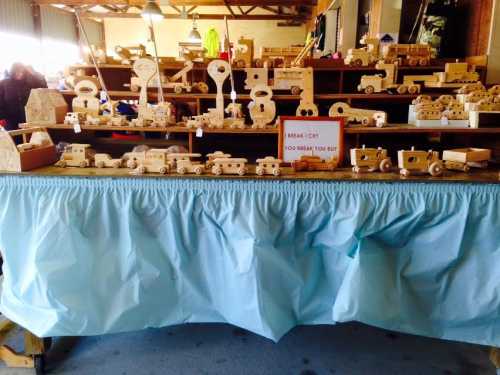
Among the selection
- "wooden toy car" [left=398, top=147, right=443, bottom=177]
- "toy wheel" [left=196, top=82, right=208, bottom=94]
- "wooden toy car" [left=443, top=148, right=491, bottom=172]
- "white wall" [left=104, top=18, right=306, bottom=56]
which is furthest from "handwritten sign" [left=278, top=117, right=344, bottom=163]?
"white wall" [left=104, top=18, right=306, bottom=56]

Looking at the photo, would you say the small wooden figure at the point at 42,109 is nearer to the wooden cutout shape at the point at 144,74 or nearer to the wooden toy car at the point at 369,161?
the wooden cutout shape at the point at 144,74

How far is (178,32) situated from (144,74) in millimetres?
10823

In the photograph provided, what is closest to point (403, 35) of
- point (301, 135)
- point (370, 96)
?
point (370, 96)

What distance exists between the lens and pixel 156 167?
1.96m

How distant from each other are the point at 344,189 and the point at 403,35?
3.13 m

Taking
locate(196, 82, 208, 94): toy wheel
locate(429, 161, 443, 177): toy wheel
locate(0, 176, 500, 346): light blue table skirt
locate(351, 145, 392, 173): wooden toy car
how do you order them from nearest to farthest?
locate(0, 176, 500, 346): light blue table skirt → locate(429, 161, 443, 177): toy wheel → locate(351, 145, 392, 173): wooden toy car → locate(196, 82, 208, 94): toy wheel

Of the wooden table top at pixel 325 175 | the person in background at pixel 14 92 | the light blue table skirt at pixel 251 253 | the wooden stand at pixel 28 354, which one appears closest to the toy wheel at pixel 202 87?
the wooden table top at pixel 325 175

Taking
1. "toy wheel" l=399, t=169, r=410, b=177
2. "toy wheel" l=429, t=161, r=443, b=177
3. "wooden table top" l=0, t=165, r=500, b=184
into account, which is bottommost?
"wooden table top" l=0, t=165, r=500, b=184

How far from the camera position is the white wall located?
12.3m

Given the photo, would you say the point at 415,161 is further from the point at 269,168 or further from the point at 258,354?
the point at 258,354

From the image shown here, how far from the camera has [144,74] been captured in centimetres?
231

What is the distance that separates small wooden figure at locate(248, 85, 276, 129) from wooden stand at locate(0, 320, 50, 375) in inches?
59.4

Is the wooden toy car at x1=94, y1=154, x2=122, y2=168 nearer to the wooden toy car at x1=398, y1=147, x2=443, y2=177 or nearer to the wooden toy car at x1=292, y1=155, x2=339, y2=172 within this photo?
the wooden toy car at x1=292, y1=155, x2=339, y2=172

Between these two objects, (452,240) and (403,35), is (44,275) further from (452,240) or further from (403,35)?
(403,35)
